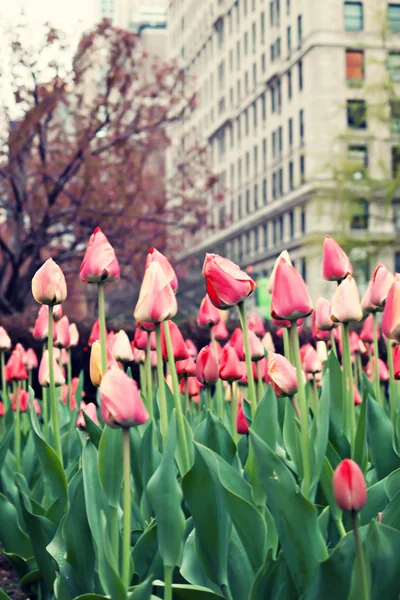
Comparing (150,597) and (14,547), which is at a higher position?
(150,597)

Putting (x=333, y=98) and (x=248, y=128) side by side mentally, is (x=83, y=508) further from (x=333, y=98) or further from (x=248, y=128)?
(x=248, y=128)

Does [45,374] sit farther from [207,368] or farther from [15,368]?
[207,368]

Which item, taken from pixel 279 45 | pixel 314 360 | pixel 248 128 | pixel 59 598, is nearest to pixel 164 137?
pixel 314 360

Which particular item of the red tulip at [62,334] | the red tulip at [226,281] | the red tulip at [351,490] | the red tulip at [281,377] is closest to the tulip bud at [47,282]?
the red tulip at [226,281]

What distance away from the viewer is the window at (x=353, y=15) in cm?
5800

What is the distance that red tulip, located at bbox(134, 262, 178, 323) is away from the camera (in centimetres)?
231

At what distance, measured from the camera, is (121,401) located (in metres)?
1.94

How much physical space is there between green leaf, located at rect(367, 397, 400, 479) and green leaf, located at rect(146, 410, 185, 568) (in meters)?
0.89

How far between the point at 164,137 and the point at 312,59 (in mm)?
38259

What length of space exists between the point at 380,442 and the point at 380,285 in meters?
0.49

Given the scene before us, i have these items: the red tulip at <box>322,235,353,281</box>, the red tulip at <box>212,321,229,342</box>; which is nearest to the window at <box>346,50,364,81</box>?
the red tulip at <box>212,321,229,342</box>

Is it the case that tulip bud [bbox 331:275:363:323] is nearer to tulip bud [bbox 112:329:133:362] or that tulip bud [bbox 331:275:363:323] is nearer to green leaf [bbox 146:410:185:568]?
green leaf [bbox 146:410:185:568]

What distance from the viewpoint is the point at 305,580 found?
2080 millimetres

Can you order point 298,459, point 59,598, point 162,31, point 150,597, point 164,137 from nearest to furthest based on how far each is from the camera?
point 150,597
point 59,598
point 298,459
point 164,137
point 162,31
